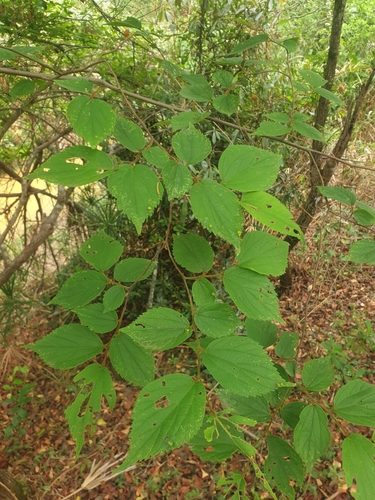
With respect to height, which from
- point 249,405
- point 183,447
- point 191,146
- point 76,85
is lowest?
point 183,447

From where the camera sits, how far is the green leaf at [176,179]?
56cm

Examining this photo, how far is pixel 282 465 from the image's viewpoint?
0.78 m

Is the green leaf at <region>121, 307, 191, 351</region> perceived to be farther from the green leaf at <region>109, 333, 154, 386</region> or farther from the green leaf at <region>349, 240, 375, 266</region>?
the green leaf at <region>349, 240, 375, 266</region>

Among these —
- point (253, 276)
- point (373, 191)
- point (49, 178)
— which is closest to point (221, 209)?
point (253, 276)

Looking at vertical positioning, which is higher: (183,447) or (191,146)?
(191,146)

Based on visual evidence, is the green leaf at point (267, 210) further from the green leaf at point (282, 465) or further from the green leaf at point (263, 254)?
the green leaf at point (282, 465)

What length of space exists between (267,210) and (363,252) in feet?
1.32

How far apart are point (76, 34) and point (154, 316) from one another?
2.25 meters

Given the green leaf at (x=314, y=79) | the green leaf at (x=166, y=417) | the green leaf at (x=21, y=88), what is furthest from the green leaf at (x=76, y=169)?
the green leaf at (x=314, y=79)

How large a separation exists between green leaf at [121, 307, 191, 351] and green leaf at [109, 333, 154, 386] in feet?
0.26

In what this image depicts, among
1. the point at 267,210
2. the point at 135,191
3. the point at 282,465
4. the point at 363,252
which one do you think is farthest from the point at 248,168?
the point at 282,465

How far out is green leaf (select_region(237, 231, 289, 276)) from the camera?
0.64 metres

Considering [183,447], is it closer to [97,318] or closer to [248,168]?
[97,318]

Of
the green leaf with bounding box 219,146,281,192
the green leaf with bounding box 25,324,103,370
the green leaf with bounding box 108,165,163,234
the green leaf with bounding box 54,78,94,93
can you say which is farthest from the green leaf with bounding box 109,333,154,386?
the green leaf with bounding box 54,78,94,93
